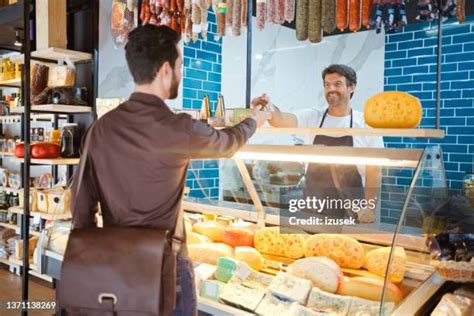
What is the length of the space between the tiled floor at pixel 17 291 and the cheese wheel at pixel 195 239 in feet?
7.03

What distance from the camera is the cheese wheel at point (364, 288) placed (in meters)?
2.00

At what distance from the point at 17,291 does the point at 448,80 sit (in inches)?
198

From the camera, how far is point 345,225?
8.36ft

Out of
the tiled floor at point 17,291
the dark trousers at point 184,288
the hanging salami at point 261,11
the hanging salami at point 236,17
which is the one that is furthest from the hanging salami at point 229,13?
the tiled floor at point 17,291

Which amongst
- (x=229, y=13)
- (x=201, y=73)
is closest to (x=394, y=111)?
(x=229, y=13)

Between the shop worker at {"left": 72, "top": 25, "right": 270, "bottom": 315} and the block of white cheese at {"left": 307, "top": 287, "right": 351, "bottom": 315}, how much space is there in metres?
0.75

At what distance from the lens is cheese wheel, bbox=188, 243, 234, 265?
8.50 feet

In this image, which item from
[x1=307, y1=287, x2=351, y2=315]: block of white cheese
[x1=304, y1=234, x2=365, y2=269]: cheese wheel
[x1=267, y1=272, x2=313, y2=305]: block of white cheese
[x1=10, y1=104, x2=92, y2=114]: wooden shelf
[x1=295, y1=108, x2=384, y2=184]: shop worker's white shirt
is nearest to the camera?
[x1=307, y1=287, x2=351, y2=315]: block of white cheese

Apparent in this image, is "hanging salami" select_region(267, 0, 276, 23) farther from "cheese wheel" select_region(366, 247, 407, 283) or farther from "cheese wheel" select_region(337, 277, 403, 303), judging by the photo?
"cheese wheel" select_region(337, 277, 403, 303)

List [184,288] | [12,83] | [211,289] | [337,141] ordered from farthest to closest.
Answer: [12,83] < [337,141] < [211,289] < [184,288]

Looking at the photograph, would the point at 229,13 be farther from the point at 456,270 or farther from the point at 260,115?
the point at 456,270

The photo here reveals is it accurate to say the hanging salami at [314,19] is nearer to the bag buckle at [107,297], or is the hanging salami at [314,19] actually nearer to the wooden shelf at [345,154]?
the wooden shelf at [345,154]

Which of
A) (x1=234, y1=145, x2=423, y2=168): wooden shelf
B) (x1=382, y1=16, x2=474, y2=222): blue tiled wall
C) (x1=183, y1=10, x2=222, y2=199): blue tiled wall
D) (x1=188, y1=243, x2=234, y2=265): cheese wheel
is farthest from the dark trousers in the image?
(x1=382, y1=16, x2=474, y2=222): blue tiled wall

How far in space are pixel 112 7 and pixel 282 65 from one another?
244 centimetres
